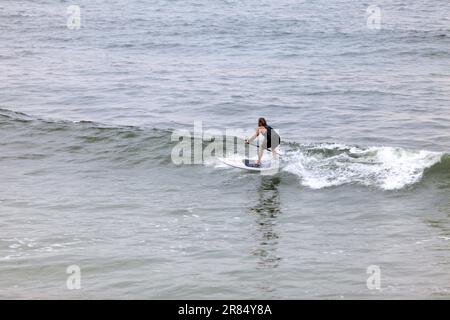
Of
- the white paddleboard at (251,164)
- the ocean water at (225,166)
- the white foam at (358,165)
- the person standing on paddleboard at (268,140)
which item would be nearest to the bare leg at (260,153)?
the person standing on paddleboard at (268,140)

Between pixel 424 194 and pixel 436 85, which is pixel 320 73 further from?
pixel 424 194

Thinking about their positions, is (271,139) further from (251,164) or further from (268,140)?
(251,164)

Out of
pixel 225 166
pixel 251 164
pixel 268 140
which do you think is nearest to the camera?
pixel 268 140

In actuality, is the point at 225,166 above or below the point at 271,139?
below

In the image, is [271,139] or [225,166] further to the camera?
[225,166]

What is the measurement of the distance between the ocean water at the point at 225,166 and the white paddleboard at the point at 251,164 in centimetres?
52

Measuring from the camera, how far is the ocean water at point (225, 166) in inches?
564

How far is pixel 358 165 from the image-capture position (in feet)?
70.8

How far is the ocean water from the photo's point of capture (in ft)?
47.0

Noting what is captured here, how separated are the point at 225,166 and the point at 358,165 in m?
4.01

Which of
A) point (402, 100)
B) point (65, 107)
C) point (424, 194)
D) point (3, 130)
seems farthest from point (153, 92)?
point (424, 194)

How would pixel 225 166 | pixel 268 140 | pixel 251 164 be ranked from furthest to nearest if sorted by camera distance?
pixel 225 166 < pixel 251 164 < pixel 268 140

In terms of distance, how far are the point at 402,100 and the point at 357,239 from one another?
14.8m

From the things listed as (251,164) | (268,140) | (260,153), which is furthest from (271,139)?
(251,164)
